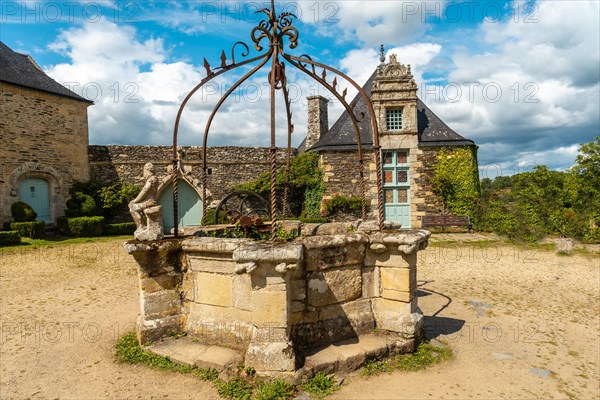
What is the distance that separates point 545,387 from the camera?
369 cm

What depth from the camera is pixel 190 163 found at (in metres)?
17.3

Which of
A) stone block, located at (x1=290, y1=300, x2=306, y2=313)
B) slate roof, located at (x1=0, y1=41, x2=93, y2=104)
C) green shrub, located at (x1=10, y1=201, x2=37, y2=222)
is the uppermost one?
slate roof, located at (x1=0, y1=41, x2=93, y2=104)

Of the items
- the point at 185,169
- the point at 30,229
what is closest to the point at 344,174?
the point at 185,169

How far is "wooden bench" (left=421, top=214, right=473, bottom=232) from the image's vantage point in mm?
14234

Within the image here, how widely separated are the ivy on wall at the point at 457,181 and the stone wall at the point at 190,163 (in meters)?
7.31

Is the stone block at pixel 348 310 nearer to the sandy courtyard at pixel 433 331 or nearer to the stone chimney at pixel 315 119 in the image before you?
the sandy courtyard at pixel 433 331

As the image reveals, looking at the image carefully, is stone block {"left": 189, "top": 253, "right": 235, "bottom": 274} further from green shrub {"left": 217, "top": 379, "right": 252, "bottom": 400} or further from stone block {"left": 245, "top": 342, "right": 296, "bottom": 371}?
green shrub {"left": 217, "top": 379, "right": 252, "bottom": 400}

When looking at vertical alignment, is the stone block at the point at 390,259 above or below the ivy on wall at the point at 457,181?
below

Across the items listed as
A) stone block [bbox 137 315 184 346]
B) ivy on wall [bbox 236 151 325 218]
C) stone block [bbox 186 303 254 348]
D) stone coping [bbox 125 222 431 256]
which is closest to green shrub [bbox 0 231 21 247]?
ivy on wall [bbox 236 151 325 218]

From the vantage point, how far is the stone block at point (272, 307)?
364 cm

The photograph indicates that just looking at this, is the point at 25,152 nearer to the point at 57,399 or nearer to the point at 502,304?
the point at 57,399

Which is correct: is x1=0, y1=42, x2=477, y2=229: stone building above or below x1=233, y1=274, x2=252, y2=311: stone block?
above

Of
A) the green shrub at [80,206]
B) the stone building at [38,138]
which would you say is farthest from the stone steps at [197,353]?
the stone building at [38,138]

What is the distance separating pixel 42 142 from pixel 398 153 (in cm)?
1441
